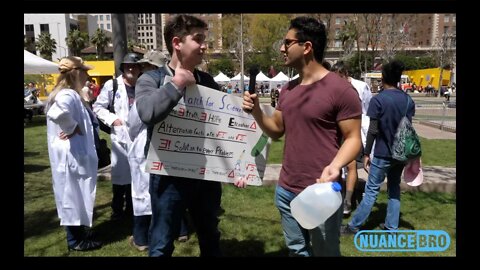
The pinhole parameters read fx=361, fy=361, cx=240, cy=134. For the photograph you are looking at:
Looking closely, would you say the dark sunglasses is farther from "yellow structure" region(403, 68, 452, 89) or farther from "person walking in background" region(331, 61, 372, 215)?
"yellow structure" region(403, 68, 452, 89)

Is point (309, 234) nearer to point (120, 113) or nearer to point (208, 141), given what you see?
point (208, 141)

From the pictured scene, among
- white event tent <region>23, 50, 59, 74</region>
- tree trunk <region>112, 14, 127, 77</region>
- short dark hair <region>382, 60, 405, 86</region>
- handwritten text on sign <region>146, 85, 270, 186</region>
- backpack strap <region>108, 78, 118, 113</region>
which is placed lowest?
handwritten text on sign <region>146, 85, 270, 186</region>

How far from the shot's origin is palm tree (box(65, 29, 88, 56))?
244 feet

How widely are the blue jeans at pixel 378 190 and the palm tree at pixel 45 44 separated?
85.6 metres

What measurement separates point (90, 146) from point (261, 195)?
2.67 metres

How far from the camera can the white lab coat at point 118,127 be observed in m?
4.05

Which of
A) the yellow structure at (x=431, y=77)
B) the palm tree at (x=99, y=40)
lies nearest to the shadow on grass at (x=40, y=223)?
the yellow structure at (x=431, y=77)

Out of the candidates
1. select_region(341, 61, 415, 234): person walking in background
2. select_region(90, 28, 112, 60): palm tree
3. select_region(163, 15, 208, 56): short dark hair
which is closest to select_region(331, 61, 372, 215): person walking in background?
select_region(341, 61, 415, 234): person walking in background

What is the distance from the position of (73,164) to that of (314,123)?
2514mm

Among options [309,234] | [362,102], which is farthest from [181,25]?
[362,102]

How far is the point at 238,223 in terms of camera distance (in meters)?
4.52

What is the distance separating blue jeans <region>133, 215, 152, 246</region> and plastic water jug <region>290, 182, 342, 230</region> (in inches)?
78.2
